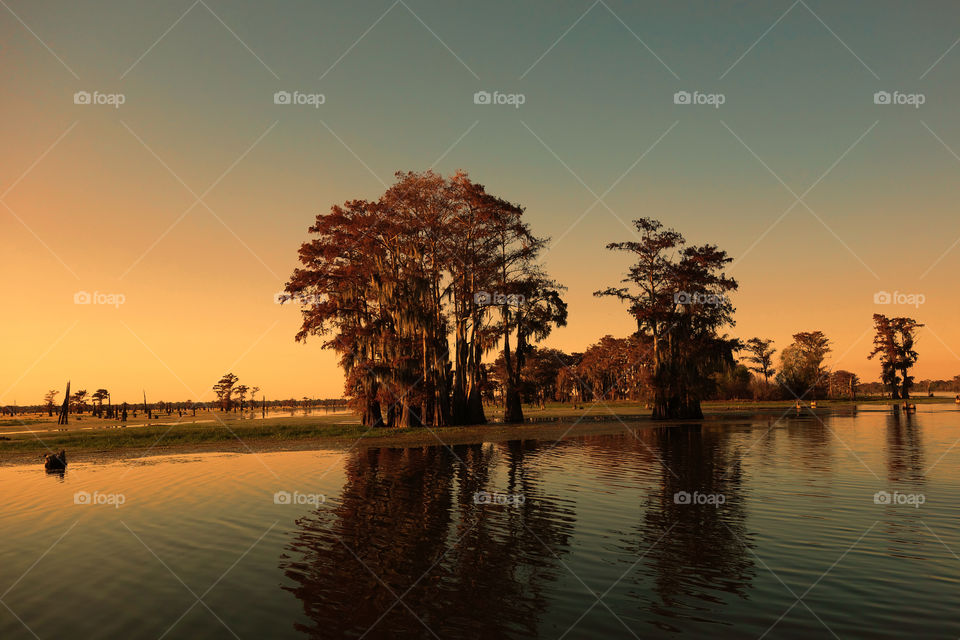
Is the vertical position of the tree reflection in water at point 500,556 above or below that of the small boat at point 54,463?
above

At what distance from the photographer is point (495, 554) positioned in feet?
36.2

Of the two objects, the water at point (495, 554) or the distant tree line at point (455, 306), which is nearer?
the water at point (495, 554)

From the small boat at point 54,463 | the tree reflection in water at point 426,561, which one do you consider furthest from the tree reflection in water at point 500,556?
the small boat at point 54,463

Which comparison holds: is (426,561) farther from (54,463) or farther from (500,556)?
(54,463)

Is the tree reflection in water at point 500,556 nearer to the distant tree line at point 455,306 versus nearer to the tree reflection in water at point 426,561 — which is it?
the tree reflection in water at point 426,561

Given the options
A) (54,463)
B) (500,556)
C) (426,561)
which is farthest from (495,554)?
(54,463)

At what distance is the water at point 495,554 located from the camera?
7918 mm

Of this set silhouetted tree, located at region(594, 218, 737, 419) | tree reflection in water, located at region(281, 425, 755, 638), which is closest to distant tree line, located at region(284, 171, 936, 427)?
silhouetted tree, located at region(594, 218, 737, 419)

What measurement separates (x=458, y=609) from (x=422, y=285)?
126 feet

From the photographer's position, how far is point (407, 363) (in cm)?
4375

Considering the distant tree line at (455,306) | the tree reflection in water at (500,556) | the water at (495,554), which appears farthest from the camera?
the distant tree line at (455,306)

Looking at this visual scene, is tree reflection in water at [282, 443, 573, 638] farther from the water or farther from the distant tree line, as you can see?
the distant tree line

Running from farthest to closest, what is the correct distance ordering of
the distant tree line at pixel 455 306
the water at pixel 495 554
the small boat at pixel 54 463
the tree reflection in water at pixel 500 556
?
the distant tree line at pixel 455 306
the small boat at pixel 54 463
the tree reflection in water at pixel 500 556
the water at pixel 495 554

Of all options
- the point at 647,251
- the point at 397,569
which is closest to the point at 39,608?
the point at 397,569
